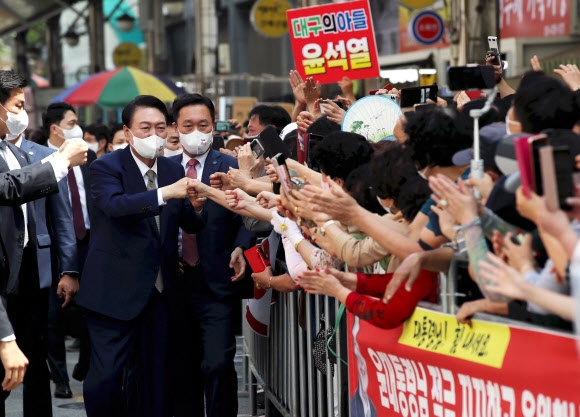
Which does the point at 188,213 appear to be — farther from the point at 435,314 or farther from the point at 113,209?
the point at 435,314

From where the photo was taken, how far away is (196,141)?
24.3 ft

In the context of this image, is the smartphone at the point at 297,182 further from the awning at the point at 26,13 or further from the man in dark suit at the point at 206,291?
the awning at the point at 26,13

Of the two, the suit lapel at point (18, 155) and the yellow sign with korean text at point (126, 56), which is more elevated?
the yellow sign with korean text at point (126, 56)

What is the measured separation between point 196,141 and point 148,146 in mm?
415

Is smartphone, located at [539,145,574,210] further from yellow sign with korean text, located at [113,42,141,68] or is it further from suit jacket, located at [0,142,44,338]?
yellow sign with korean text, located at [113,42,141,68]

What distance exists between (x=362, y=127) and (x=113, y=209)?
4.81ft

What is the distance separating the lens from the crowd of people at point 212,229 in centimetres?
458

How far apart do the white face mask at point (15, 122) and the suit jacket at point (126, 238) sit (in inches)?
22.4

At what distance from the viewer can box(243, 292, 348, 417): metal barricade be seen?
5.86 meters

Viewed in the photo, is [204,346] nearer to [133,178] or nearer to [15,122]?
[133,178]

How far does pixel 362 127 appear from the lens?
6.57 m

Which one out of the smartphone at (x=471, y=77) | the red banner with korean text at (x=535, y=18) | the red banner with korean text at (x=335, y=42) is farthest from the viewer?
the red banner with korean text at (x=535, y=18)

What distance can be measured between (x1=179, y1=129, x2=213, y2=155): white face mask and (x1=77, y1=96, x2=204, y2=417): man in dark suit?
19 cm

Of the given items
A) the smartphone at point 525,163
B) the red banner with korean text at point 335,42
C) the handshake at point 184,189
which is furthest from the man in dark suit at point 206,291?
the smartphone at point 525,163
